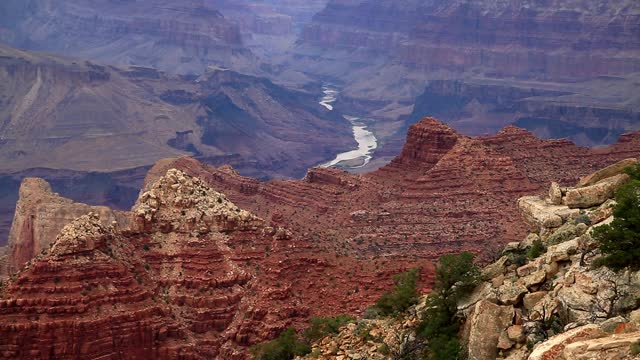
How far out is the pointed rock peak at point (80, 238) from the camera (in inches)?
1807

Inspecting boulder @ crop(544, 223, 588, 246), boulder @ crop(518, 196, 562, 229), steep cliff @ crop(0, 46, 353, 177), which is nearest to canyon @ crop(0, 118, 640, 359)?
boulder @ crop(518, 196, 562, 229)

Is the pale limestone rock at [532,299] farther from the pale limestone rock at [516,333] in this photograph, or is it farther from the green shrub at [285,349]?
the green shrub at [285,349]

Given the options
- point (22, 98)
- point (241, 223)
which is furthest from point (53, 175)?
point (241, 223)

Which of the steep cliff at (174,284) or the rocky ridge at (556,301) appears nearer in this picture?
the rocky ridge at (556,301)

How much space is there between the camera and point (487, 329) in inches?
981

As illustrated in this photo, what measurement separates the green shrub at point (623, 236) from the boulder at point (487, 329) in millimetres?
2664

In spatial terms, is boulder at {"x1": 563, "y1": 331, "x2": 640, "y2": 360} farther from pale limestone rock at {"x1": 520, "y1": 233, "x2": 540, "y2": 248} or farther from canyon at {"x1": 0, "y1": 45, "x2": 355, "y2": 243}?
canyon at {"x1": 0, "y1": 45, "x2": 355, "y2": 243}

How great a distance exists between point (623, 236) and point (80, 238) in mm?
28317

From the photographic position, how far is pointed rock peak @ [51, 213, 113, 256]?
4591 centimetres

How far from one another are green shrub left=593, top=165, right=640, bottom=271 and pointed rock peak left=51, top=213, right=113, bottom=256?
89.8ft

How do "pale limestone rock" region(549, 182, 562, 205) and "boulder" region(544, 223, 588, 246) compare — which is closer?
"boulder" region(544, 223, 588, 246)

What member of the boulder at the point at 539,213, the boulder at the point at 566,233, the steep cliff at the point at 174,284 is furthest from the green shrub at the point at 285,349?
the boulder at the point at 566,233

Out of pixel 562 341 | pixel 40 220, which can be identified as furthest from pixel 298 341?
pixel 40 220

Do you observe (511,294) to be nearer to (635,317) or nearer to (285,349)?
(635,317)
